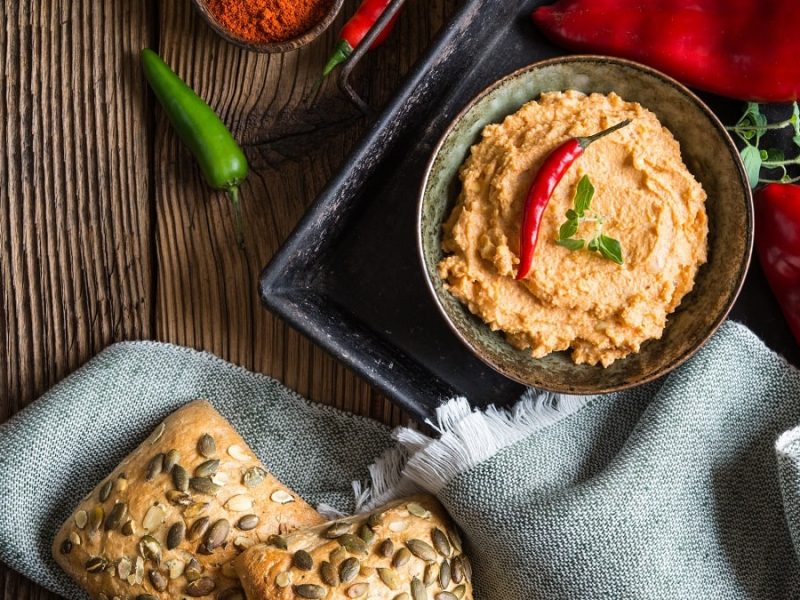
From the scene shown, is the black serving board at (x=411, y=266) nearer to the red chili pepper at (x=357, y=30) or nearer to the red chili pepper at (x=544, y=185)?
the red chili pepper at (x=357, y=30)

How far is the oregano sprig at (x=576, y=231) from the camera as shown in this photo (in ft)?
8.03

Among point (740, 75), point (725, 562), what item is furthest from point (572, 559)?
point (740, 75)

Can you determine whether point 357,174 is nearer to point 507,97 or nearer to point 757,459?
point 507,97

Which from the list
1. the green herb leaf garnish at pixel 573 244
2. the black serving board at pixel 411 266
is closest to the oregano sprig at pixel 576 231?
the green herb leaf garnish at pixel 573 244

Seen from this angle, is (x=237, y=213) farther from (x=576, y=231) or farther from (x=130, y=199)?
(x=576, y=231)

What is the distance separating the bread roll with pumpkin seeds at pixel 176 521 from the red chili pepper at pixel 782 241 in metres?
1.63

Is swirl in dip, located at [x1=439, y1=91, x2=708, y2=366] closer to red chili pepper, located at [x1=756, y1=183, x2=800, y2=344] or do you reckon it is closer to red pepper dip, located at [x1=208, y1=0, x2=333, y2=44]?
red chili pepper, located at [x1=756, y1=183, x2=800, y2=344]

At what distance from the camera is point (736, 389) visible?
2.77m

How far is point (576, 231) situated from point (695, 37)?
811 mm

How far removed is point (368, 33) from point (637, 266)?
3.47ft

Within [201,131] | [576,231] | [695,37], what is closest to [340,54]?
[201,131]

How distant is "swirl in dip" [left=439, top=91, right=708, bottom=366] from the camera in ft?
8.26

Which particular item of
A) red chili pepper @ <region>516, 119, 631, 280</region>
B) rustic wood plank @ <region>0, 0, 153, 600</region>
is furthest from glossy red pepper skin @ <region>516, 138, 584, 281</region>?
rustic wood plank @ <region>0, 0, 153, 600</region>

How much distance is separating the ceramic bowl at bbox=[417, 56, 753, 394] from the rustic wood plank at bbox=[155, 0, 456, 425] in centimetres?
47
